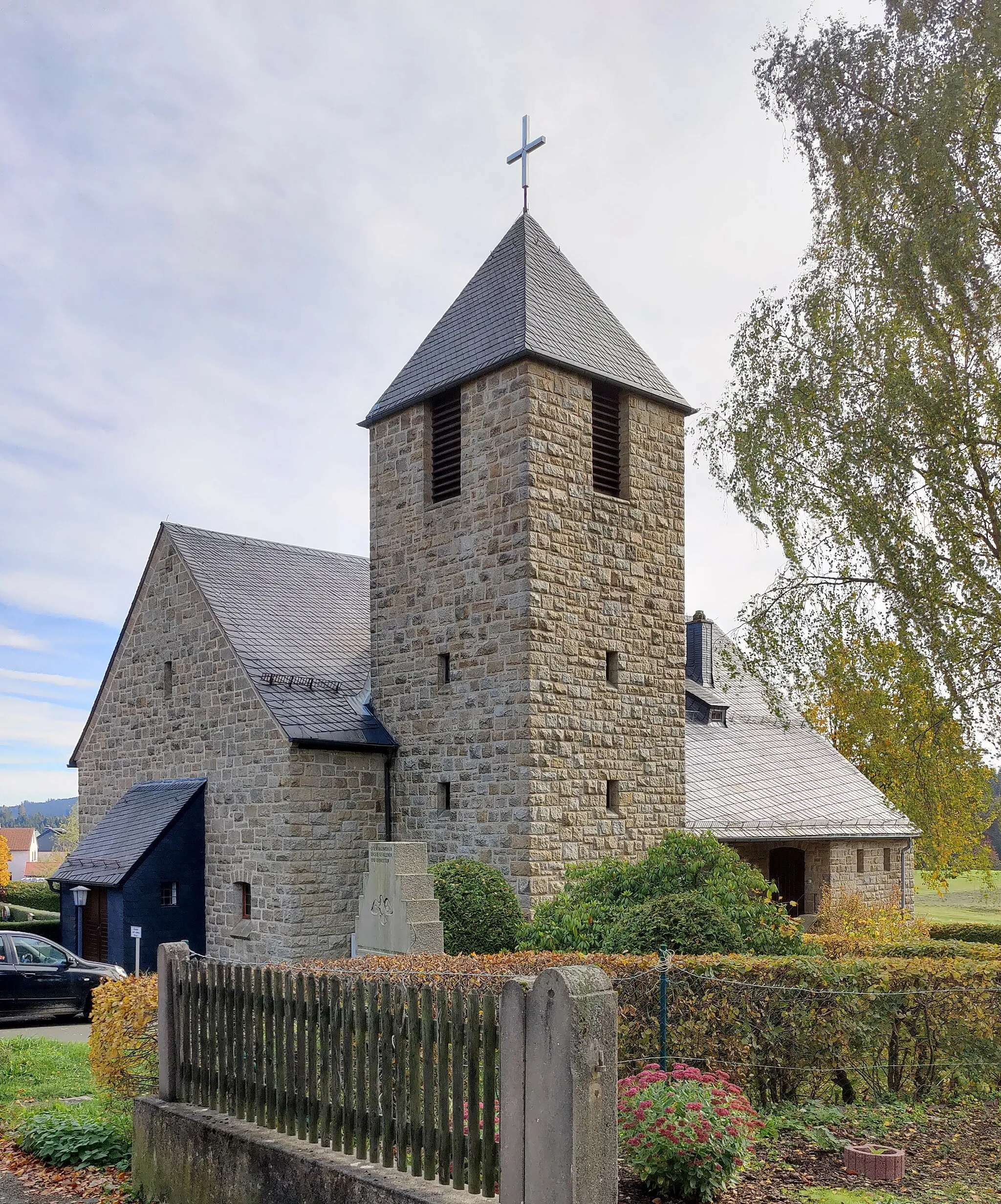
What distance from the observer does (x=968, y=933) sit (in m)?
24.2

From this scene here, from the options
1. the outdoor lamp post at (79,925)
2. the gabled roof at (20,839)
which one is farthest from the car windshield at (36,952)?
the gabled roof at (20,839)

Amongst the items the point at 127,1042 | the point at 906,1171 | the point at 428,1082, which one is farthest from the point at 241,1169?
the point at 906,1171

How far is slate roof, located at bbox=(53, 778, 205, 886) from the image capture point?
18094mm

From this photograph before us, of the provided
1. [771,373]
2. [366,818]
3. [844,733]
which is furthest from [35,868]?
[771,373]

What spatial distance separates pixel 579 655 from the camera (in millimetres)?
16156

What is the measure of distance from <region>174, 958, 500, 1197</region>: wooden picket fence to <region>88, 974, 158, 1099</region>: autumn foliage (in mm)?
1221

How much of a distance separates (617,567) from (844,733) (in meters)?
21.8

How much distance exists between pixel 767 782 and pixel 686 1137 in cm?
1812

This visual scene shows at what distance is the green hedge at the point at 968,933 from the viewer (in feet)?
78.1

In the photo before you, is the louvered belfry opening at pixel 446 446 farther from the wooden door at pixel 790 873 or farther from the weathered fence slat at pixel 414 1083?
the weathered fence slat at pixel 414 1083

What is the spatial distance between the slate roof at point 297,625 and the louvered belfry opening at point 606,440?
548 cm

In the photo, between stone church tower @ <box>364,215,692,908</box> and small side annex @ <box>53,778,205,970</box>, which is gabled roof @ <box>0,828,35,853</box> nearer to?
small side annex @ <box>53,778,205,970</box>

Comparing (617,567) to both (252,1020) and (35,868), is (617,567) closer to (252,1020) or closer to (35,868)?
(252,1020)

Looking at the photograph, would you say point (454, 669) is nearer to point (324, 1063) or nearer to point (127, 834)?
point (127, 834)
